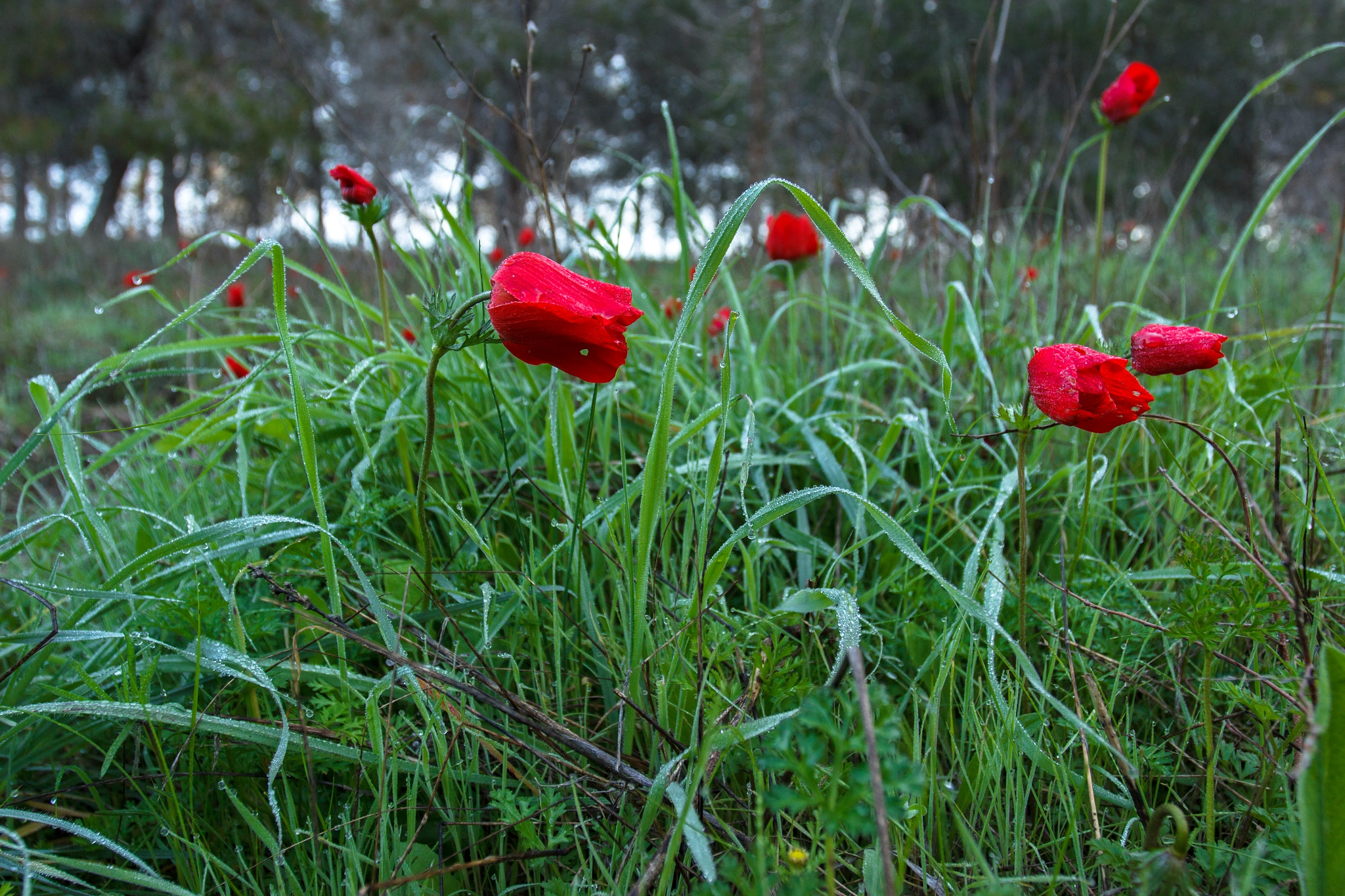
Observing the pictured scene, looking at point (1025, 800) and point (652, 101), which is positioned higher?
point (652, 101)

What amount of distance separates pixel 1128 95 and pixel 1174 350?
88 cm

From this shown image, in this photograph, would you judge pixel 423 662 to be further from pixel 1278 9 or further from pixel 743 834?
pixel 1278 9

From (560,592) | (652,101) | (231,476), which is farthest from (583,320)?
(652,101)

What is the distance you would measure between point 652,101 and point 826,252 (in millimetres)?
12609

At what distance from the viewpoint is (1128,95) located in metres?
1.44

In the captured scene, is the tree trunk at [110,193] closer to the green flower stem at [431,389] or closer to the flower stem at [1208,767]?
the green flower stem at [431,389]

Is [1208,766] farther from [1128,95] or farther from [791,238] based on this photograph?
[1128,95]

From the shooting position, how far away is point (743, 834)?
0.75m

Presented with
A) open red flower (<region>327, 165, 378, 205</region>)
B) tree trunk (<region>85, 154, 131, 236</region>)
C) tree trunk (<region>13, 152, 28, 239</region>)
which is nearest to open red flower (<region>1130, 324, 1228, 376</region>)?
open red flower (<region>327, 165, 378, 205</region>)

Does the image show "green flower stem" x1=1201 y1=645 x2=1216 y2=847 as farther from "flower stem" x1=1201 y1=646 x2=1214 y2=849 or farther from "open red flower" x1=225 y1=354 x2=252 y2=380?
"open red flower" x1=225 y1=354 x2=252 y2=380

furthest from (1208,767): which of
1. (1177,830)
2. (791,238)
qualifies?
(791,238)

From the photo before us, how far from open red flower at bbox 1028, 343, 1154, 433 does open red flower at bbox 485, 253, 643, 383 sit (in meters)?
0.44

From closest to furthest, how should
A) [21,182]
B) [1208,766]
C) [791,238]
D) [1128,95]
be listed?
1. [1208,766]
2. [1128,95]
3. [791,238]
4. [21,182]

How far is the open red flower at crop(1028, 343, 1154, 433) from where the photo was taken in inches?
30.2
